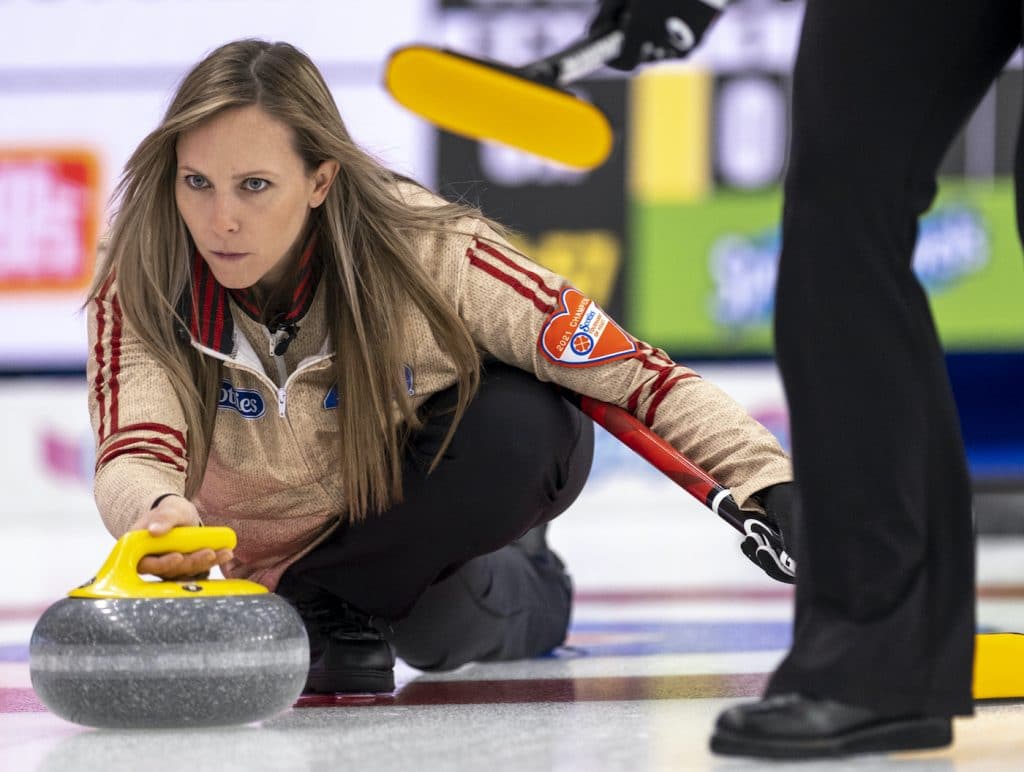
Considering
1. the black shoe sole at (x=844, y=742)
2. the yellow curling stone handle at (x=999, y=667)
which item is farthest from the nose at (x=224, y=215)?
the yellow curling stone handle at (x=999, y=667)

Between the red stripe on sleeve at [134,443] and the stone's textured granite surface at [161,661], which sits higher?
the red stripe on sleeve at [134,443]

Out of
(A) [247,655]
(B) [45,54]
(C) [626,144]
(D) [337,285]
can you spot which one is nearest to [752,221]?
(C) [626,144]

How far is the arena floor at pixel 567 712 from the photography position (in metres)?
1.29

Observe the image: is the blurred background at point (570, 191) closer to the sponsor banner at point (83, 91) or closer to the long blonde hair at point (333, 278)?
the sponsor banner at point (83, 91)

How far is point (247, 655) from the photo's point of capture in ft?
4.72

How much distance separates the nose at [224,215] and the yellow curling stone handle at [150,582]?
1.20 ft

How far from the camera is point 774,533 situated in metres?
1.67

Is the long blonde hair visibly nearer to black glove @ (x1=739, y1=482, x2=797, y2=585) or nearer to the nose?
the nose

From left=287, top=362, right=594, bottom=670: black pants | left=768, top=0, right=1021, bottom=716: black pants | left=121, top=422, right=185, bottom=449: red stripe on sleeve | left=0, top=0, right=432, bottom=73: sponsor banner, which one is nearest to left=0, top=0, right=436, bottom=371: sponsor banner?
left=0, top=0, right=432, bottom=73: sponsor banner

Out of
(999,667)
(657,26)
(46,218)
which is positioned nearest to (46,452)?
(46,218)

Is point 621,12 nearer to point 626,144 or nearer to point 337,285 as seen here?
point 337,285

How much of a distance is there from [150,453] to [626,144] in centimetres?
414

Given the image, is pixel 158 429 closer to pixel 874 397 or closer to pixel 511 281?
pixel 511 281

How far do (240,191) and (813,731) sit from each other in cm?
87
